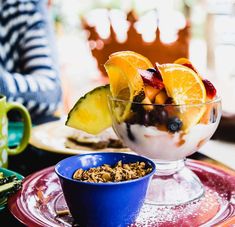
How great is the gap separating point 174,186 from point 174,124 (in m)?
0.11

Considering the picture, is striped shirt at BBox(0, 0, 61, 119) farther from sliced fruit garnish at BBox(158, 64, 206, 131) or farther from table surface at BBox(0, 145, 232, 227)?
sliced fruit garnish at BBox(158, 64, 206, 131)

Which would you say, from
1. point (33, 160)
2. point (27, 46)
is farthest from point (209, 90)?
point (27, 46)

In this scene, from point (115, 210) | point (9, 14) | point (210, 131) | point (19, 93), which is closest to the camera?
point (115, 210)

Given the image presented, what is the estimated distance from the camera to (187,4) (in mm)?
4074

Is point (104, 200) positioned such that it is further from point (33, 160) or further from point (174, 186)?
point (33, 160)

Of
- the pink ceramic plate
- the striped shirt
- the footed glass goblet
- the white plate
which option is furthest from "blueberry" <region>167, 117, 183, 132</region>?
the striped shirt

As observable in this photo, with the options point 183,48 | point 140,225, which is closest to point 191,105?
point 140,225

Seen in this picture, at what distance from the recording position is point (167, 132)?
63 cm

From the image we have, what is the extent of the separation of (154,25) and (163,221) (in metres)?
1.27

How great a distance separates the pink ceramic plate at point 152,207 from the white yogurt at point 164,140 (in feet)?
A: 0.25

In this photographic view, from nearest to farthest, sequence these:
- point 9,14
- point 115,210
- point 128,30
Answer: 1. point 115,210
2. point 9,14
3. point 128,30

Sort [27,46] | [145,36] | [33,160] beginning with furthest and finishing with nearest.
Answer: [145,36] → [27,46] → [33,160]

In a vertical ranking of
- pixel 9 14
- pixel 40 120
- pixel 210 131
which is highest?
pixel 9 14

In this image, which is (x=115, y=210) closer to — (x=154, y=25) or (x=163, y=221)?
(x=163, y=221)
